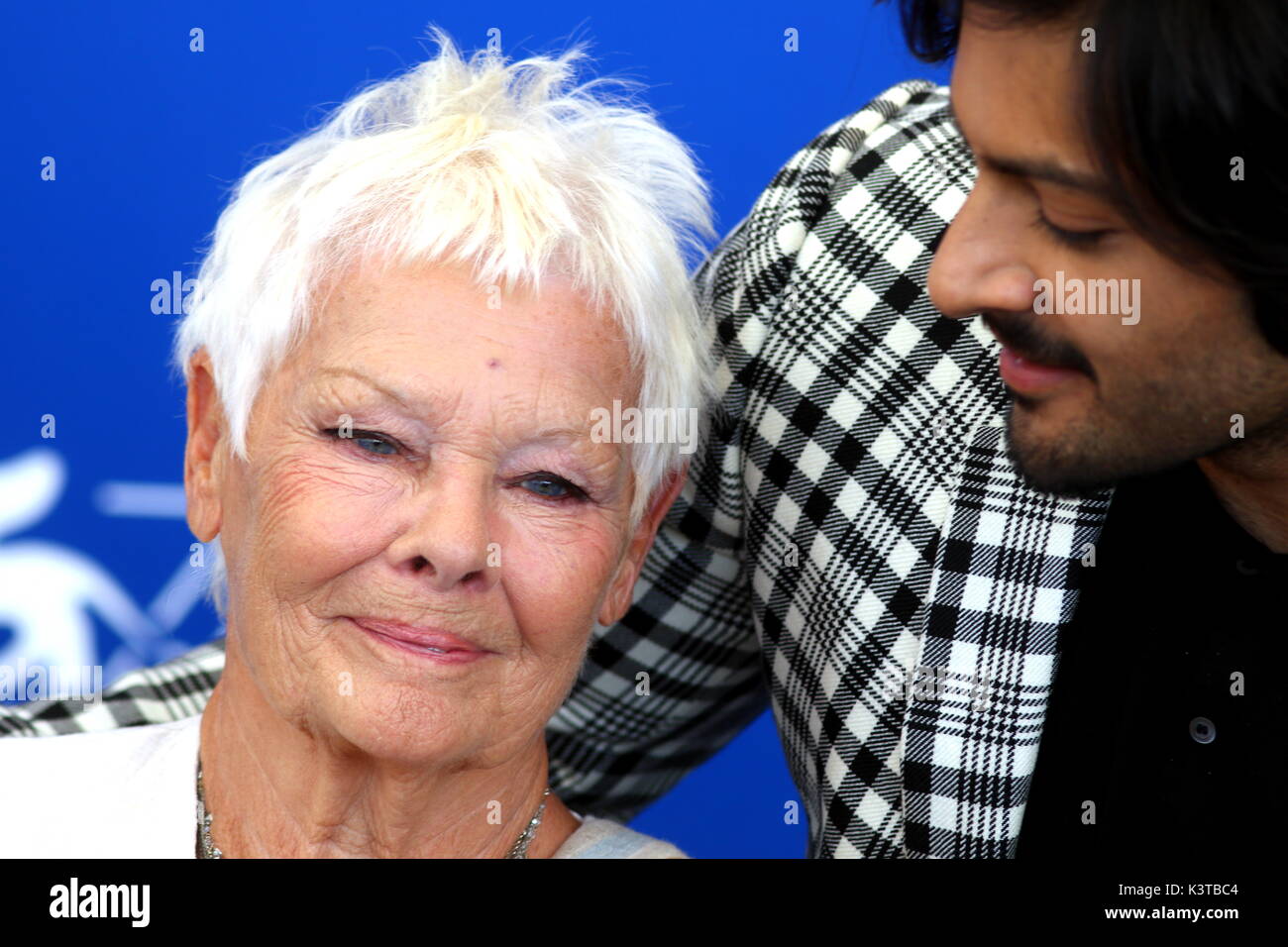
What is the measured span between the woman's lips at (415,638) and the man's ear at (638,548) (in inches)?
8.2

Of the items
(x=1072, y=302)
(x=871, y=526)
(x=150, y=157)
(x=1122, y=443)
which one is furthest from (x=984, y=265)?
(x=150, y=157)

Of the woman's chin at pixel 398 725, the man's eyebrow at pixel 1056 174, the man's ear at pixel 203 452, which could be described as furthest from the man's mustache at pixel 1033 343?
the man's ear at pixel 203 452

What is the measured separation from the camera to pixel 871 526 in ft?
4.91

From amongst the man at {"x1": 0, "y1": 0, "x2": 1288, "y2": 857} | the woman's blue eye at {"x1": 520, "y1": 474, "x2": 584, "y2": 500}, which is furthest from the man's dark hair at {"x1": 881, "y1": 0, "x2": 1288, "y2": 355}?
the woman's blue eye at {"x1": 520, "y1": 474, "x2": 584, "y2": 500}

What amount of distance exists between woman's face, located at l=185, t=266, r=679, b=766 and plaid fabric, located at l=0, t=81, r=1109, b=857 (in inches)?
9.8

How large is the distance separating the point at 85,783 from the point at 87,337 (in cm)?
103

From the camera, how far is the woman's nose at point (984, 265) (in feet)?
4.03

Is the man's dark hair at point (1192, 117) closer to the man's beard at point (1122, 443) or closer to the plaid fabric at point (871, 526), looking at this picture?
the man's beard at point (1122, 443)

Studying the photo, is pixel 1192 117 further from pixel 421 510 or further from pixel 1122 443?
pixel 421 510

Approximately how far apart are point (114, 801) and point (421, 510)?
18.0 inches

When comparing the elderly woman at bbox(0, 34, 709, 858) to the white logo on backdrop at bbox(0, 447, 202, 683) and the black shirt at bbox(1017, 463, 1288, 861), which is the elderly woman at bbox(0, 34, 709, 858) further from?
the white logo on backdrop at bbox(0, 447, 202, 683)

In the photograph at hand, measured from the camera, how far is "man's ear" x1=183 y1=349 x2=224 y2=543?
→ 4.80 ft

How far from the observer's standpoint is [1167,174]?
1.13 m
